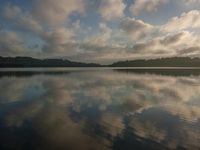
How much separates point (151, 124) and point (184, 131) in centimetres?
255

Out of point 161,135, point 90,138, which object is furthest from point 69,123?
point 161,135

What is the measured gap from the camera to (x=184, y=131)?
49.3 feet

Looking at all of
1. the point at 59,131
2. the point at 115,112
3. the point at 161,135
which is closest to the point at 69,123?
the point at 59,131

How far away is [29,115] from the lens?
1920 centimetres

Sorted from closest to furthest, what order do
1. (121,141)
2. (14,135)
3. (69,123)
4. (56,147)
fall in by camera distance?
(56,147)
(121,141)
(14,135)
(69,123)

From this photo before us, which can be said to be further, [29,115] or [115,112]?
[115,112]

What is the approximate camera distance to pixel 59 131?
14.7 meters

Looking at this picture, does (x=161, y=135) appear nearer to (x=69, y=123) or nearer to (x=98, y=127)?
(x=98, y=127)

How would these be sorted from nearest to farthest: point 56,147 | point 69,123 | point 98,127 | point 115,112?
point 56,147, point 98,127, point 69,123, point 115,112

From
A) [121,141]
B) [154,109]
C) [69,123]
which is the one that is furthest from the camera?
[154,109]

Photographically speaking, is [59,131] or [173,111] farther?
[173,111]

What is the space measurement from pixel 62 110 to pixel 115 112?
5489mm

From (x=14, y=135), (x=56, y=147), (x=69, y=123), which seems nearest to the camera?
(x=56, y=147)

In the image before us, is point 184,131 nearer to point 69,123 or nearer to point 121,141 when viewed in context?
point 121,141
